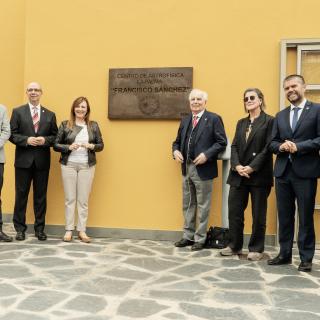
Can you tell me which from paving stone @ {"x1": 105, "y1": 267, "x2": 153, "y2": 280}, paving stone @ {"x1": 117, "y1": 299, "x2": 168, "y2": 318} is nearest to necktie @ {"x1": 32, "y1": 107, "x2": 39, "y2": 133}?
paving stone @ {"x1": 105, "y1": 267, "x2": 153, "y2": 280}

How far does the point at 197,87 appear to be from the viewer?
18.5ft

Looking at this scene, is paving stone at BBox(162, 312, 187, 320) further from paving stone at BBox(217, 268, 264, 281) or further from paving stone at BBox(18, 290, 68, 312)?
paving stone at BBox(217, 268, 264, 281)

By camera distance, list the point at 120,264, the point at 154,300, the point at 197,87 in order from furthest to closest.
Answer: the point at 197,87
the point at 120,264
the point at 154,300

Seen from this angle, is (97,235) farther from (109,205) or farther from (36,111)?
(36,111)

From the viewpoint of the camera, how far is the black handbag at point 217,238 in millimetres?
5160

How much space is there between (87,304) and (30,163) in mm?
2684

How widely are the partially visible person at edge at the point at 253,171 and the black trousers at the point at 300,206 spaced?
0.28m

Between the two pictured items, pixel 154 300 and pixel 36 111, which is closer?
pixel 154 300

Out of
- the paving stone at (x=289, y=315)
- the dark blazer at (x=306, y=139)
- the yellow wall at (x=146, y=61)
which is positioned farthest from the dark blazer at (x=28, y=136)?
the paving stone at (x=289, y=315)

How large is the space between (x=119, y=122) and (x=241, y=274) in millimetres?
2702

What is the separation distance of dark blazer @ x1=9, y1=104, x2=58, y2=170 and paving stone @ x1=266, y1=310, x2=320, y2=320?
11.4 feet

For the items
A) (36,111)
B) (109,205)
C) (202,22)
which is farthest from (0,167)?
(202,22)

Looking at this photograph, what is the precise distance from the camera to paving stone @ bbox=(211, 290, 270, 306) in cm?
324

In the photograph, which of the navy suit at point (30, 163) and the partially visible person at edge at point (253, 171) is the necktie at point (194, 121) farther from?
the navy suit at point (30, 163)
